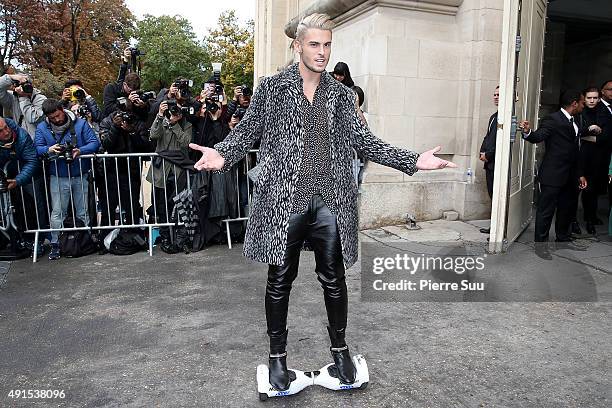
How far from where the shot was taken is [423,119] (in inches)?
311

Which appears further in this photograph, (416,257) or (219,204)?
(219,204)

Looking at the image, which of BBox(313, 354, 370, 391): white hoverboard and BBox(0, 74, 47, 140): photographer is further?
BBox(0, 74, 47, 140): photographer

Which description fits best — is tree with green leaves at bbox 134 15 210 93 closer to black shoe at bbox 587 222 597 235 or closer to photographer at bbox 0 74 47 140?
photographer at bbox 0 74 47 140

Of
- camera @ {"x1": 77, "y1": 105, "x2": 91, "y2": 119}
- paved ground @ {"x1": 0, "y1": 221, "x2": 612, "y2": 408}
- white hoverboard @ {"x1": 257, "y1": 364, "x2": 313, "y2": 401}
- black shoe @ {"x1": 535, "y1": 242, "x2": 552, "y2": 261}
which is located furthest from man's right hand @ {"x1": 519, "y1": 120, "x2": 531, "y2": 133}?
camera @ {"x1": 77, "y1": 105, "x2": 91, "y2": 119}

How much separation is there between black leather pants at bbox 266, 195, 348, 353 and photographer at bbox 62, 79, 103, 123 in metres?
5.68

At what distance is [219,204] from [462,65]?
4312 millimetres

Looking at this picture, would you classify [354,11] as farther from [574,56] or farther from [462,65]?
[574,56]

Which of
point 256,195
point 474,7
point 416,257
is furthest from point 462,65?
point 256,195

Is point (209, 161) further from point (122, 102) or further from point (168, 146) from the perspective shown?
point (122, 102)

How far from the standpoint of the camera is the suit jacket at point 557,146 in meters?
6.50

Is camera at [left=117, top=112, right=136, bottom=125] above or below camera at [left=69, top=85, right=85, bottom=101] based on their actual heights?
below

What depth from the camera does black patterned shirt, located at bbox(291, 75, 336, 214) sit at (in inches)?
120

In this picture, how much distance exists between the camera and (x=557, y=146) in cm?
654

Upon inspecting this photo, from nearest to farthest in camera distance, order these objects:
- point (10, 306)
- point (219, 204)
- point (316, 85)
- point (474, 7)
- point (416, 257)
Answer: point (316, 85), point (10, 306), point (416, 257), point (219, 204), point (474, 7)
